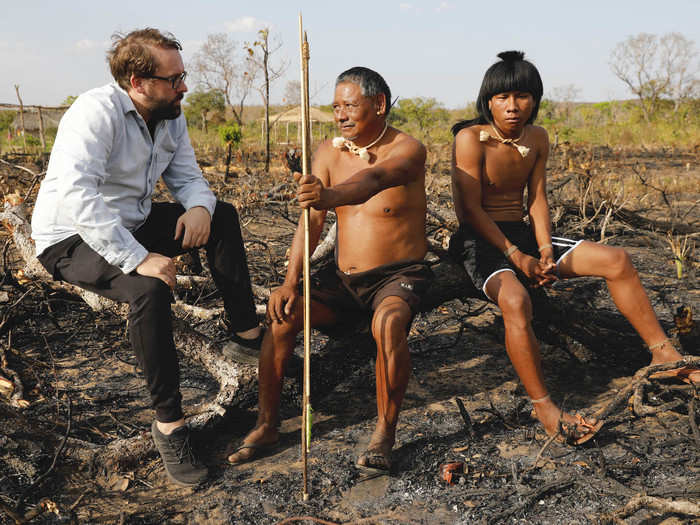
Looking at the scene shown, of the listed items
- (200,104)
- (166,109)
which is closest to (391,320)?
(166,109)

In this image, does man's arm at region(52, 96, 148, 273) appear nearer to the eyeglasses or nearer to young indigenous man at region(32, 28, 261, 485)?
young indigenous man at region(32, 28, 261, 485)

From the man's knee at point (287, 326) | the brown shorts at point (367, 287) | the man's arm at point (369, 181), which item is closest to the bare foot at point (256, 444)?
the man's knee at point (287, 326)

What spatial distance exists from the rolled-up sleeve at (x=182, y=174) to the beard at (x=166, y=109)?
22 cm

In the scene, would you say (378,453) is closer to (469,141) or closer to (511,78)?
(469,141)

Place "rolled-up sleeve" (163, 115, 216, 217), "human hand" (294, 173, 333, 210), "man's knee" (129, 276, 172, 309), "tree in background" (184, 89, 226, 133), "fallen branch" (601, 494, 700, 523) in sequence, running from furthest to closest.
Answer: "tree in background" (184, 89, 226, 133), "rolled-up sleeve" (163, 115, 216, 217), "man's knee" (129, 276, 172, 309), "human hand" (294, 173, 333, 210), "fallen branch" (601, 494, 700, 523)

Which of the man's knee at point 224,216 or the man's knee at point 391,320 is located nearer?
the man's knee at point 391,320

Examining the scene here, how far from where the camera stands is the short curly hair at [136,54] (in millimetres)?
2664

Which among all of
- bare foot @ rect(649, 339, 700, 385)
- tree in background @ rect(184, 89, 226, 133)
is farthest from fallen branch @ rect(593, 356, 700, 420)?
tree in background @ rect(184, 89, 226, 133)

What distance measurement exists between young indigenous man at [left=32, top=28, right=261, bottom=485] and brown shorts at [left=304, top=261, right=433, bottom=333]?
1.34 feet

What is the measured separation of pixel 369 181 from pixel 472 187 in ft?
2.63

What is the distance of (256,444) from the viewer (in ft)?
8.87

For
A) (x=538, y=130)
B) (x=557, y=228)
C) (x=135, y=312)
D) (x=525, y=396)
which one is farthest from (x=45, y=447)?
(x=557, y=228)

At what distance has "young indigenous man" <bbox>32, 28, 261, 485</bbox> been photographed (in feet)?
8.05

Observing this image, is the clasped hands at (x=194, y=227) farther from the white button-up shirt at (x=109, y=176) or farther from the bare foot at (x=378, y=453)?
the bare foot at (x=378, y=453)
